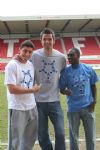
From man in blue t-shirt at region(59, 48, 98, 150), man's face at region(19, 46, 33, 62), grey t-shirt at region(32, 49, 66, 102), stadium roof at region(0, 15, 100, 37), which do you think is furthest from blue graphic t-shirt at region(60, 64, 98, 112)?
stadium roof at region(0, 15, 100, 37)

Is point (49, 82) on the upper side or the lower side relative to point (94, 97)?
upper

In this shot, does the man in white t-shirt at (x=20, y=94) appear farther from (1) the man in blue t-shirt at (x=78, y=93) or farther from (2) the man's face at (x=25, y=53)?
(1) the man in blue t-shirt at (x=78, y=93)

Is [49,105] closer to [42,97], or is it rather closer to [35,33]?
[42,97]

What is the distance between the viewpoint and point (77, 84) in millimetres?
5230

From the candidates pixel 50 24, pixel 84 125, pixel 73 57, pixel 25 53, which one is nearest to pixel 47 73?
pixel 73 57

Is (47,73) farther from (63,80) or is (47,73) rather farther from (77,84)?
(77,84)

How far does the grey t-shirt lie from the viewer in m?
5.33

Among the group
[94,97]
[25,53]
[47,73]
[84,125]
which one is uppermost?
[25,53]

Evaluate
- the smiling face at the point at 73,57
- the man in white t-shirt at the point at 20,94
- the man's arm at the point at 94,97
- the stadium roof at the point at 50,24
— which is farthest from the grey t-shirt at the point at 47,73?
the stadium roof at the point at 50,24

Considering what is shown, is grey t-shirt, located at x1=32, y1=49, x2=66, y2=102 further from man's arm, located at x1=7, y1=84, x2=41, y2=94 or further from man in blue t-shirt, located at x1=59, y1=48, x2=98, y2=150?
man's arm, located at x1=7, y1=84, x2=41, y2=94

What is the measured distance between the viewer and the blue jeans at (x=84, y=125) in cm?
528

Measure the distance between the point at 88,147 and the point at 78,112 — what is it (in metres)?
0.55

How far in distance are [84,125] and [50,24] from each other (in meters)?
26.8

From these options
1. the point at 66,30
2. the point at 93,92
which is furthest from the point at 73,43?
the point at 93,92
